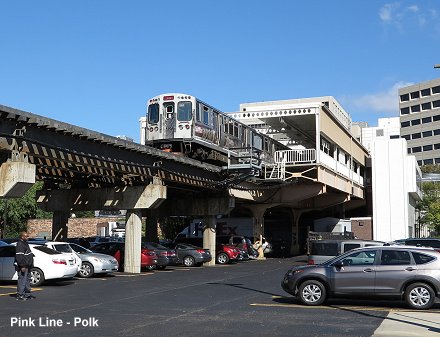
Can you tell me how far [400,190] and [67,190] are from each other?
126 ft

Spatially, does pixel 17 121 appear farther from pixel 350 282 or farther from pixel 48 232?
pixel 48 232

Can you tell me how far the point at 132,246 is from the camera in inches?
1113

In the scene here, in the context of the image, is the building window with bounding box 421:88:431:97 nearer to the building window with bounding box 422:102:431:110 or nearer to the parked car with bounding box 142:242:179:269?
the building window with bounding box 422:102:431:110

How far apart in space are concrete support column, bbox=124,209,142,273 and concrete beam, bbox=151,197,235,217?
393 inches

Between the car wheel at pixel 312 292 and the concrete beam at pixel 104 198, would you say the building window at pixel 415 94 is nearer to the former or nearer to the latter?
the concrete beam at pixel 104 198

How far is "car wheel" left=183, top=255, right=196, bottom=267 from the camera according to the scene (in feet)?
111

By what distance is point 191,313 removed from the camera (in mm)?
12922

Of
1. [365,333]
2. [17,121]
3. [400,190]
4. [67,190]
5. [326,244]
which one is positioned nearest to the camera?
[365,333]

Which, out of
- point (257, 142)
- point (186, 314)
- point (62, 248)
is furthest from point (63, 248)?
point (257, 142)

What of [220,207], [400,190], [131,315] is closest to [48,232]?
[220,207]

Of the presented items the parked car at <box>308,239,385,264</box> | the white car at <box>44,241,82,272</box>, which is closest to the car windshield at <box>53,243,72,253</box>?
the white car at <box>44,241,82,272</box>

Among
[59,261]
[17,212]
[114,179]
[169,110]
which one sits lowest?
[59,261]

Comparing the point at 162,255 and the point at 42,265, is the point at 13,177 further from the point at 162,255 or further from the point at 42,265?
the point at 162,255

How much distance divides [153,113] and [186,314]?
1871 cm
